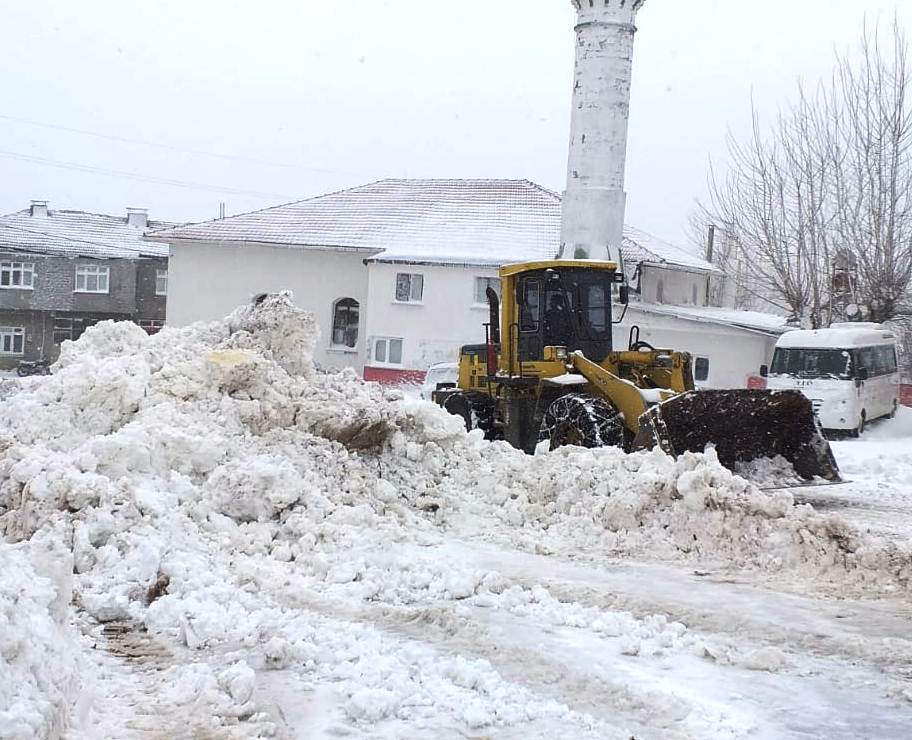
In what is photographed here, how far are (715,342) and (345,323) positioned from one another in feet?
36.5

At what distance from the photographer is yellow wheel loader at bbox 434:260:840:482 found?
1083cm

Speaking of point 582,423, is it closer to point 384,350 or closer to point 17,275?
point 384,350

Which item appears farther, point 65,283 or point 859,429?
point 65,283

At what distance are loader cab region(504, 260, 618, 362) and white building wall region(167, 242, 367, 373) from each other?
808 inches

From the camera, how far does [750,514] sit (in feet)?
26.5

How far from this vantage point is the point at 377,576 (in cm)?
703

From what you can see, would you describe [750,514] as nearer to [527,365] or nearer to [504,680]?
[504,680]

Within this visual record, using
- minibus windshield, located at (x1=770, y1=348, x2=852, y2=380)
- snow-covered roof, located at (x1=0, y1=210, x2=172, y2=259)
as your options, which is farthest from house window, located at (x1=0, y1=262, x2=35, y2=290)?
minibus windshield, located at (x1=770, y1=348, x2=852, y2=380)

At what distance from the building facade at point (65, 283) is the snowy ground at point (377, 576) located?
36089 millimetres

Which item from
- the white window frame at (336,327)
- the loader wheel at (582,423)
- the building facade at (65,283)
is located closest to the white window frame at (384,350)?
the white window frame at (336,327)

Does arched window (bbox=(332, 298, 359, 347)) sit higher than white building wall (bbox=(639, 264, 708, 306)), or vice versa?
white building wall (bbox=(639, 264, 708, 306))

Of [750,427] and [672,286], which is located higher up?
[672,286]

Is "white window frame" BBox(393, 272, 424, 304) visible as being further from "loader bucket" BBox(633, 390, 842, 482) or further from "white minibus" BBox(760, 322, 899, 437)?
"loader bucket" BBox(633, 390, 842, 482)

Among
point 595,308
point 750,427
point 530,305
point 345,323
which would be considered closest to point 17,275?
point 345,323
